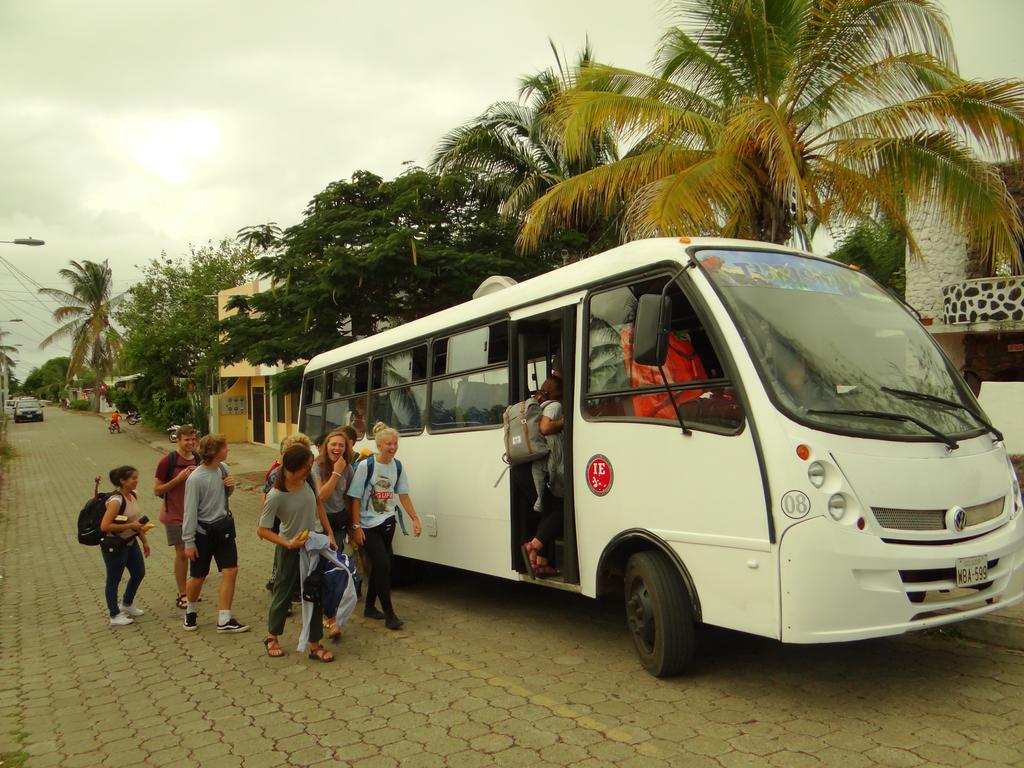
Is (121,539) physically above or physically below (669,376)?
below

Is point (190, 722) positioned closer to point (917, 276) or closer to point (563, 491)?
point (563, 491)

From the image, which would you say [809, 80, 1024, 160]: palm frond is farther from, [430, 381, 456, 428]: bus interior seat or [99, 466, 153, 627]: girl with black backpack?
[99, 466, 153, 627]: girl with black backpack

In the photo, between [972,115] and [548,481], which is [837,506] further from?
[972,115]

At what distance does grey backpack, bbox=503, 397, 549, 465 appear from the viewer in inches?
247

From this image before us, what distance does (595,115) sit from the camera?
401 inches

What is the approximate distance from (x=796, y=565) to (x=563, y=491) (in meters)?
2.13

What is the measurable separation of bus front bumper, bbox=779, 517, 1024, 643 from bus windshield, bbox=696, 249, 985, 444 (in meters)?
0.58

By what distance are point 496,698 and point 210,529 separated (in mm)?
3162

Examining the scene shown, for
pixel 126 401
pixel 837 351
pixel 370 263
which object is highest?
pixel 370 263

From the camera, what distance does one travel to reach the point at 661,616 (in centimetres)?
499

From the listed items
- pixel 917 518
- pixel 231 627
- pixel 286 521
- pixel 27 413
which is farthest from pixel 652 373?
pixel 27 413

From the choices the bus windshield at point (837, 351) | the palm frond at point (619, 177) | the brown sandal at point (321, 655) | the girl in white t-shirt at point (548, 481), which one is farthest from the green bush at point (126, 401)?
the bus windshield at point (837, 351)

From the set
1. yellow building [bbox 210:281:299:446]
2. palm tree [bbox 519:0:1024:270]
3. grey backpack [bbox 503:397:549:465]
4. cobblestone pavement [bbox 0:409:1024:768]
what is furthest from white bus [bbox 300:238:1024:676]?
yellow building [bbox 210:281:299:446]

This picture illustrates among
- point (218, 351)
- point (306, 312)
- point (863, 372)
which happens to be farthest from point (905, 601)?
point (218, 351)
